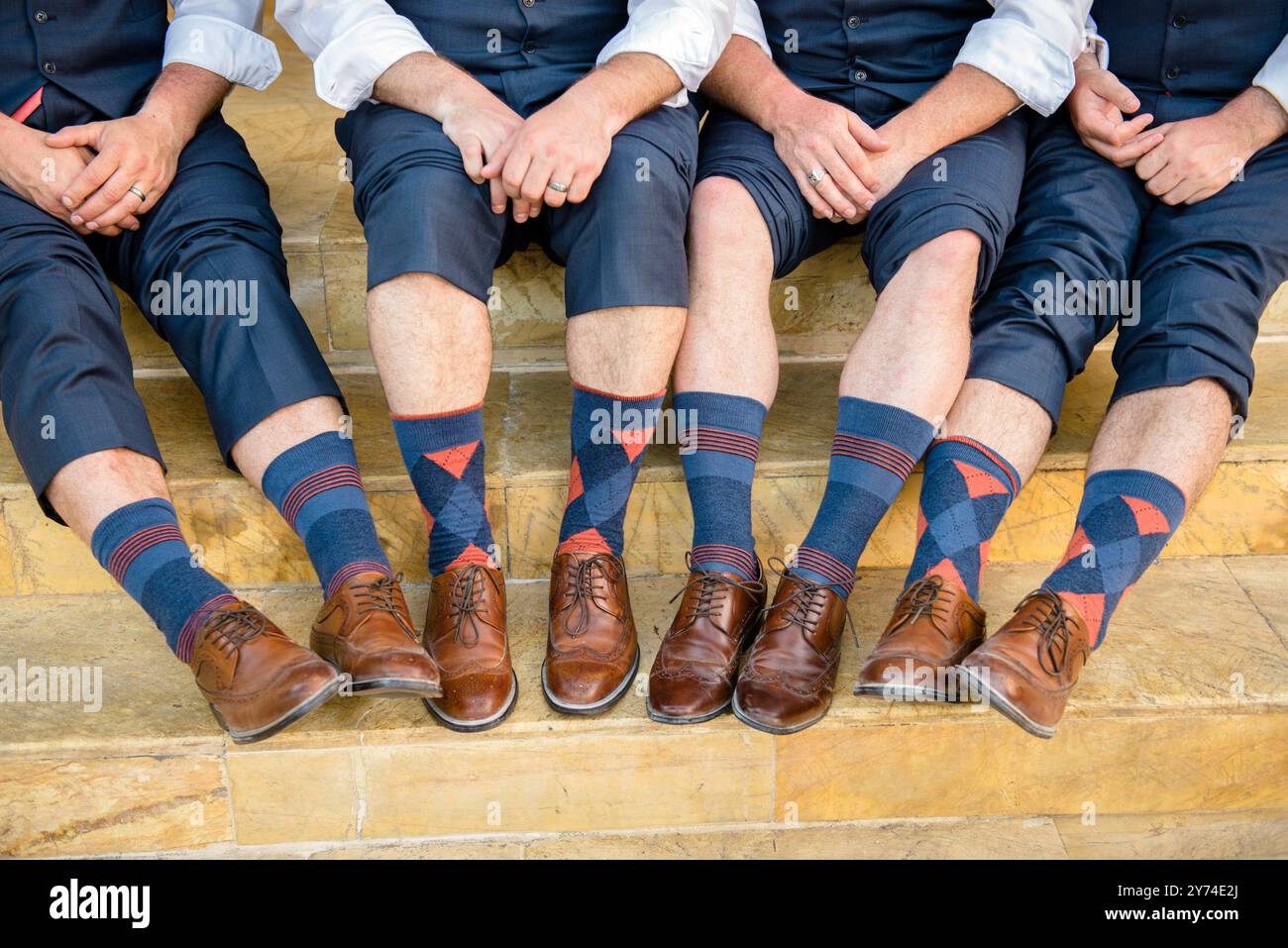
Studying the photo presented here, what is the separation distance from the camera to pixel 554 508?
1.85 metres

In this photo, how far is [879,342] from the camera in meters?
1.63

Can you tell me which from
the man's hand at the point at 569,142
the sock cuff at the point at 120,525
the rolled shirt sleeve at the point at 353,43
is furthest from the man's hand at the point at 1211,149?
the sock cuff at the point at 120,525

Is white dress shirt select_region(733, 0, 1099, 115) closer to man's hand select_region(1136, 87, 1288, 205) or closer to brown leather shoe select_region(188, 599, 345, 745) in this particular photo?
man's hand select_region(1136, 87, 1288, 205)

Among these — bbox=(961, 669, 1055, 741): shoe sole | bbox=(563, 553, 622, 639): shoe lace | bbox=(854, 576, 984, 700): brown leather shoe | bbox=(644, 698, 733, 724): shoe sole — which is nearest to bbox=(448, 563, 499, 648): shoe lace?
bbox=(563, 553, 622, 639): shoe lace

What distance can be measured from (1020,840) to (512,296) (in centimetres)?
123

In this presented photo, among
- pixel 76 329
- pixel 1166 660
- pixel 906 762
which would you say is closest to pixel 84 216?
pixel 76 329

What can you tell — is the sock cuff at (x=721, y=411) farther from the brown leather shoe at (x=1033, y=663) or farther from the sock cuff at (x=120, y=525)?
the sock cuff at (x=120, y=525)

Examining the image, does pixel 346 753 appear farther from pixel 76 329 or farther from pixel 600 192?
pixel 600 192

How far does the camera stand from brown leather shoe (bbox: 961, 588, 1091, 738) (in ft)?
4.67

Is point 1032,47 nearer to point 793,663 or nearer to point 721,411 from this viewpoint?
point 721,411

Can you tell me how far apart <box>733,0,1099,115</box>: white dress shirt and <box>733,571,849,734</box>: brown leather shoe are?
2.74 ft

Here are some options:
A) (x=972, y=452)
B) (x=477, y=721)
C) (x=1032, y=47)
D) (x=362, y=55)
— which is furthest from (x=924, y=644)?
(x=362, y=55)

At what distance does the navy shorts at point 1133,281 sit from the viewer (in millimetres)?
1629

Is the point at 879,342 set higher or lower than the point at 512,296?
higher
